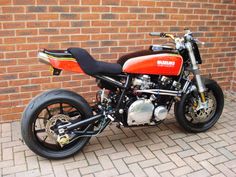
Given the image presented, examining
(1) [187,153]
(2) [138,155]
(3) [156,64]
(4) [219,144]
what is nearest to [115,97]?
(3) [156,64]

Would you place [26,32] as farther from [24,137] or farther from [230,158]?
[230,158]

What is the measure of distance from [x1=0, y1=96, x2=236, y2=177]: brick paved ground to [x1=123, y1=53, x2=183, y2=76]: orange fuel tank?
0.81m

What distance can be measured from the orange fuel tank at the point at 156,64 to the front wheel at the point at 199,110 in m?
0.40

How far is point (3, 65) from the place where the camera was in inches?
144

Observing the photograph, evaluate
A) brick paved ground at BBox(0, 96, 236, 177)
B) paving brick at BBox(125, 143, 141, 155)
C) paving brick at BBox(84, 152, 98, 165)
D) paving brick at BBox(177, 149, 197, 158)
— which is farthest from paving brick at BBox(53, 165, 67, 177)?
paving brick at BBox(177, 149, 197, 158)

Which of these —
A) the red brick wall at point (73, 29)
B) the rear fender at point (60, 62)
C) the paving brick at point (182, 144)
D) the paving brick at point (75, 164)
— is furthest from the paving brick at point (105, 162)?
the red brick wall at point (73, 29)

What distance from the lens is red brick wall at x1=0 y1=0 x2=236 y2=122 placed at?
11.9ft

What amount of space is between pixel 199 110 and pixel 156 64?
86 cm

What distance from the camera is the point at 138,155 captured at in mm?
3297

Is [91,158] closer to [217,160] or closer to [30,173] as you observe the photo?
[30,173]

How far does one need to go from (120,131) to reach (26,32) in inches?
62.2

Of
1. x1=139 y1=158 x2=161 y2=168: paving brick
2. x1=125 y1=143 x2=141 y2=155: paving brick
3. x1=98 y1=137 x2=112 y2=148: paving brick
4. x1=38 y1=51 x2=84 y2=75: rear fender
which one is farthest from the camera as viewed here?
x1=98 y1=137 x2=112 y2=148: paving brick

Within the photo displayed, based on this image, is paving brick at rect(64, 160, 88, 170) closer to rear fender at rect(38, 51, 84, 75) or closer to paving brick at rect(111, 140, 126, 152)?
paving brick at rect(111, 140, 126, 152)

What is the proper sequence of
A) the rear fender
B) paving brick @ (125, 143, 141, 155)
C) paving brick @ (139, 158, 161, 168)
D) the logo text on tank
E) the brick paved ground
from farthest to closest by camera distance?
paving brick @ (125, 143, 141, 155) < the logo text on tank < paving brick @ (139, 158, 161, 168) < the brick paved ground < the rear fender
